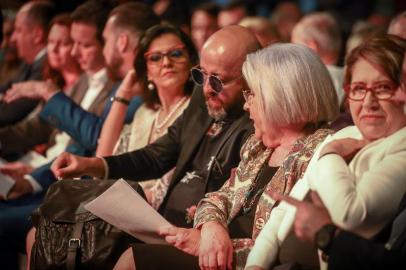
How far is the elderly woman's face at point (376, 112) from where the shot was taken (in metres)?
2.84

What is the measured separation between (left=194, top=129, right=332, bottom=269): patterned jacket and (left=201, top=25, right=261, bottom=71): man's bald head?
0.45m

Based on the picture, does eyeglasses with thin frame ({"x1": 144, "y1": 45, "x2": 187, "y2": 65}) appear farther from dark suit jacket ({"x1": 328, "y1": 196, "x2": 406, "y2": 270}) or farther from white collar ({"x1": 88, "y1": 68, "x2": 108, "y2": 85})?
dark suit jacket ({"x1": 328, "y1": 196, "x2": 406, "y2": 270})

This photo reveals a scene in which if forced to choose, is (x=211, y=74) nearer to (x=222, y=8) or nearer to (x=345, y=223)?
(x=345, y=223)

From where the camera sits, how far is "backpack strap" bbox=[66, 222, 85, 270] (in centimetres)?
353

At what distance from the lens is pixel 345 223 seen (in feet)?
8.73

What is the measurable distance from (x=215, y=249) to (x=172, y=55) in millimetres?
1655

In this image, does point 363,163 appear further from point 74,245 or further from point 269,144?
point 74,245

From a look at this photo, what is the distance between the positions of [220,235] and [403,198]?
29.5 inches

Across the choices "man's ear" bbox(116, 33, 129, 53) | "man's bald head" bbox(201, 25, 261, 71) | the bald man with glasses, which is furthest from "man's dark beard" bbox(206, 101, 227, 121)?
"man's ear" bbox(116, 33, 129, 53)

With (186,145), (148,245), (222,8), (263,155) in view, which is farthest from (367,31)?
(148,245)

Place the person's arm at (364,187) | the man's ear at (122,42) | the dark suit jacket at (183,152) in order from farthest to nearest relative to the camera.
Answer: the man's ear at (122,42)
the dark suit jacket at (183,152)
the person's arm at (364,187)

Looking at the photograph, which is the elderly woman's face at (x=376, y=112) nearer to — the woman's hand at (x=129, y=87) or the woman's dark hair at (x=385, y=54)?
the woman's dark hair at (x=385, y=54)

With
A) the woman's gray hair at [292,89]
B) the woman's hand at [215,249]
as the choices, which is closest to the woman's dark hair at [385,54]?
the woman's gray hair at [292,89]

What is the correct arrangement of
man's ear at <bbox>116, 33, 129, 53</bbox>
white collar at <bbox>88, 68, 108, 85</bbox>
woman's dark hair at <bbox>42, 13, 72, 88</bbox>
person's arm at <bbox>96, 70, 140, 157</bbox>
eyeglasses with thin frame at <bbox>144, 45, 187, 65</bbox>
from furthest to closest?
woman's dark hair at <bbox>42, 13, 72, 88</bbox>, white collar at <bbox>88, 68, 108, 85</bbox>, man's ear at <bbox>116, 33, 129, 53</bbox>, person's arm at <bbox>96, 70, 140, 157</bbox>, eyeglasses with thin frame at <bbox>144, 45, 187, 65</bbox>
